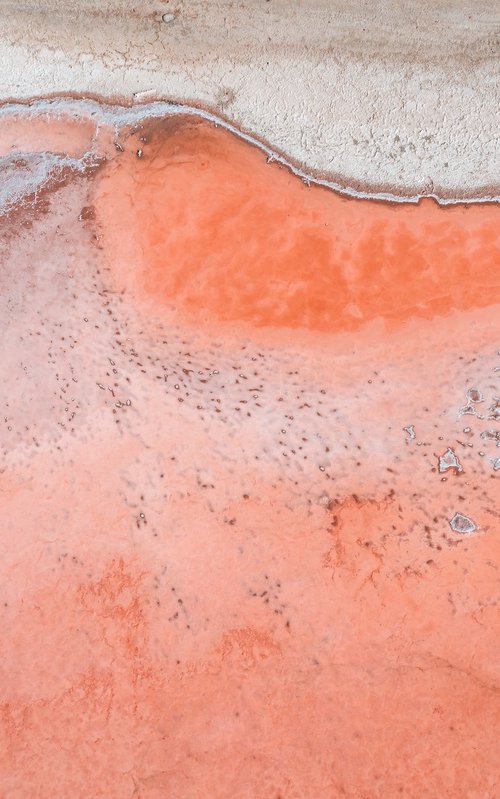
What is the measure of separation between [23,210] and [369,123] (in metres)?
2.13

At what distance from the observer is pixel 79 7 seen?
10.7 feet

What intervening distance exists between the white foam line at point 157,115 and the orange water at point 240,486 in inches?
2.5

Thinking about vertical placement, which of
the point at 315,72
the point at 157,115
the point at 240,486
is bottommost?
the point at 240,486

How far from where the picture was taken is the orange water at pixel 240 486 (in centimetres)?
277

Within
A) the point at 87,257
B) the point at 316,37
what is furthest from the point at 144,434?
the point at 316,37

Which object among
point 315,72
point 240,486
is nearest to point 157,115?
point 315,72

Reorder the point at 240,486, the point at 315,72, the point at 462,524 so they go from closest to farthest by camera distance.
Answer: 1. the point at 462,524
2. the point at 240,486
3. the point at 315,72

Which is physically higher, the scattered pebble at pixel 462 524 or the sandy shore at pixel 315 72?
the sandy shore at pixel 315 72

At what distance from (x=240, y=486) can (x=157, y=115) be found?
224 centimetres

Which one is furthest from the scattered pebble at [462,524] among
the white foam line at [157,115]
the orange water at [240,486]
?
the white foam line at [157,115]

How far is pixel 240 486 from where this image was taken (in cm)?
298

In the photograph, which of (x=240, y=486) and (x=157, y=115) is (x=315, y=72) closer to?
(x=157, y=115)

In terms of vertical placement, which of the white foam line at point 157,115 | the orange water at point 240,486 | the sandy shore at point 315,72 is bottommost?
the orange water at point 240,486

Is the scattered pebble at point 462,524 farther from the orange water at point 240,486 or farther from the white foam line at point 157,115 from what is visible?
the white foam line at point 157,115
